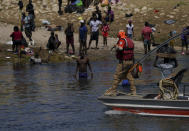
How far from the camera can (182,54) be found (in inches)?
1248

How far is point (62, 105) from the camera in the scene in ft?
50.8

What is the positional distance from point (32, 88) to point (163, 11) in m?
24.4

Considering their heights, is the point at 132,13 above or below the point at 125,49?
above

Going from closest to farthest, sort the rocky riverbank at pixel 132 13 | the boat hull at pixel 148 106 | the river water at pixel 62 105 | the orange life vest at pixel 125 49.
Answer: the river water at pixel 62 105
the boat hull at pixel 148 106
the orange life vest at pixel 125 49
the rocky riverbank at pixel 132 13

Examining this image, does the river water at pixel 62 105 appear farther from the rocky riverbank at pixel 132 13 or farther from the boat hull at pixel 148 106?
the rocky riverbank at pixel 132 13

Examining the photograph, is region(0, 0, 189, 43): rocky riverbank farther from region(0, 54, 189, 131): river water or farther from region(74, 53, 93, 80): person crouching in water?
region(74, 53, 93, 80): person crouching in water

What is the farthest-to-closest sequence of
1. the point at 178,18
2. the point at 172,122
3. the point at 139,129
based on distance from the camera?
1. the point at 178,18
2. the point at 172,122
3. the point at 139,129

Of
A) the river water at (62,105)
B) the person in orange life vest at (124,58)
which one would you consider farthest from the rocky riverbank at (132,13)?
the person in orange life vest at (124,58)

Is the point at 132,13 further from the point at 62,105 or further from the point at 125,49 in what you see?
the point at 125,49

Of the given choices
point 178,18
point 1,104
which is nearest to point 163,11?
point 178,18

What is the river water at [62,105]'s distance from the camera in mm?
12719

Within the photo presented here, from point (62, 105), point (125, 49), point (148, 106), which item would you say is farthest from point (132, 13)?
point (148, 106)

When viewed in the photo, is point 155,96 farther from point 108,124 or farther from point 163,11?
point 163,11

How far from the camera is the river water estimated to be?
1272cm
